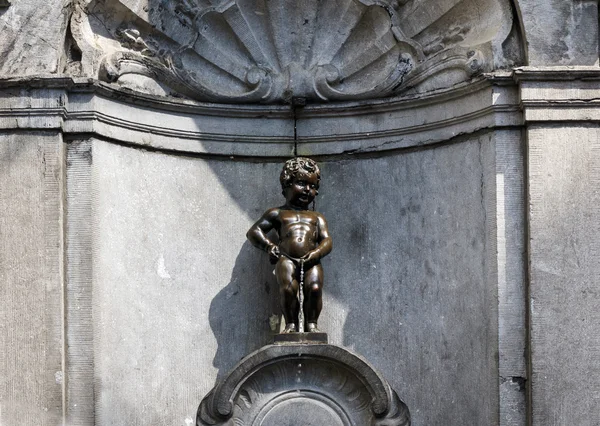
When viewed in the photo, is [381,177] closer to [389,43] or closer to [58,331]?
[389,43]

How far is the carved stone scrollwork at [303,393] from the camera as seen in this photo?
8.39 meters

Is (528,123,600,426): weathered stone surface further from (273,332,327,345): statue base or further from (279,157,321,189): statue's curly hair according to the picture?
(279,157,321,189): statue's curly hair

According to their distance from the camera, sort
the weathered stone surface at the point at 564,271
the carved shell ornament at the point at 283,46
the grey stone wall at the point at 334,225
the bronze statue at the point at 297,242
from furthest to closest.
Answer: the carved shell ornament at the point at 283,46 < the bronze statue at the point at 297,242 < the grey stone wall at the point at 334,225 < the weathered stone surface at the point at 564,271

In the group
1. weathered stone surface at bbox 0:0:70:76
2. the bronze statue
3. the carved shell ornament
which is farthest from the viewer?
the carved shell ornament

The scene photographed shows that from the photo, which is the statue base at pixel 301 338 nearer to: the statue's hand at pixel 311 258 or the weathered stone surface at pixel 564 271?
the statue's hand at pixel 311 258

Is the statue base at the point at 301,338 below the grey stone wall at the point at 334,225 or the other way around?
below

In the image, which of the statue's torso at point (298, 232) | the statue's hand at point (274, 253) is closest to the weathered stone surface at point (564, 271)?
the statue's torso at point (298, 232)

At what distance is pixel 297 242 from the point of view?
8.91m

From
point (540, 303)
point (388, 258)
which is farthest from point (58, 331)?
point (540, 303)

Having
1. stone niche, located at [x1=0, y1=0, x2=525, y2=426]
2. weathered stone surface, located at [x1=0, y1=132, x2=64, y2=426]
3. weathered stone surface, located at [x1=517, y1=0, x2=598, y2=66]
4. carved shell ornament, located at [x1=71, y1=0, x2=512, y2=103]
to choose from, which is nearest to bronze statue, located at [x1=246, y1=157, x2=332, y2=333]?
stone niche, located at [x1=0, y1=0, x2=525, y2=426]

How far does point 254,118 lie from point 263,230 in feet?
3.21

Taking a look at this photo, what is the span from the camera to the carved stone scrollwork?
839 cm

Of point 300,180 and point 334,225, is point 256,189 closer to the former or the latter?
point 334,225

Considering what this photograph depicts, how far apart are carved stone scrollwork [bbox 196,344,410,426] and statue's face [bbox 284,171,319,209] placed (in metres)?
1.10
